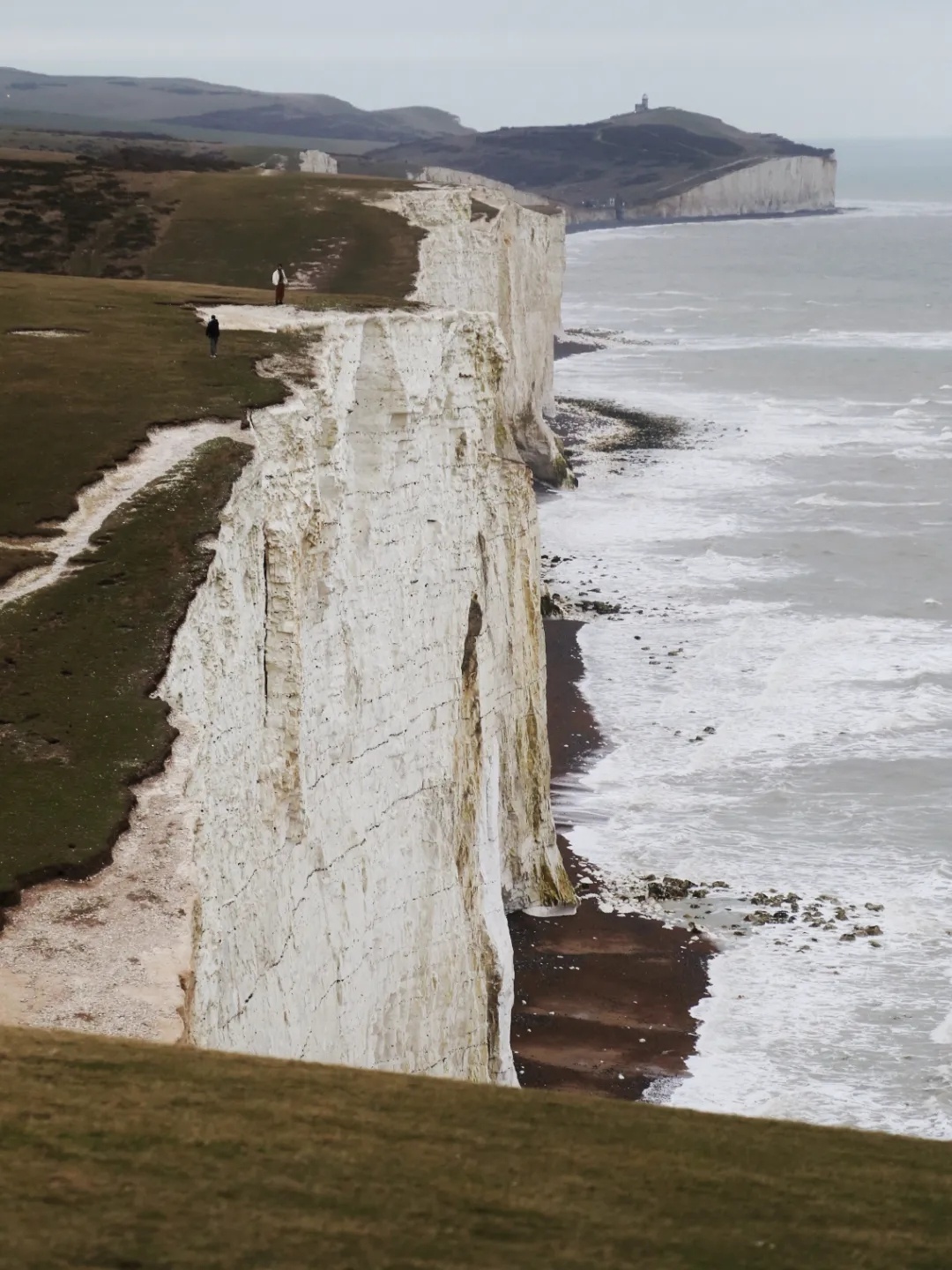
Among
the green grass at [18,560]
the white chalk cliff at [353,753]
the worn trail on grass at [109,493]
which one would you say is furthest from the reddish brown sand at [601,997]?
the green grass at [18,560]

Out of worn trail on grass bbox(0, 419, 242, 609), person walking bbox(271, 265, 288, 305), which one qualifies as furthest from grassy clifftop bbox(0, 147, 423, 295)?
worn trail on grass bbox(0, 419, 242, 609)

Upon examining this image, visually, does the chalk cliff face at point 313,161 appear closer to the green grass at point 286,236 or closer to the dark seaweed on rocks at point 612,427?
the dark seaweed on rocks at point 612,427

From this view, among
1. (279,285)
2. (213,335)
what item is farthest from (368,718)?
(279,285)

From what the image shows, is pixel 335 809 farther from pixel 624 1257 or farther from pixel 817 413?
pixel 817 413

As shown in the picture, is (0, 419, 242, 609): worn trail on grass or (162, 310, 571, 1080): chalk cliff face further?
(0, 419, 242, 609): worn trail on grass

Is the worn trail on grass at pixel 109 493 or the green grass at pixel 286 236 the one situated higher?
the green grass at pixel 286 236

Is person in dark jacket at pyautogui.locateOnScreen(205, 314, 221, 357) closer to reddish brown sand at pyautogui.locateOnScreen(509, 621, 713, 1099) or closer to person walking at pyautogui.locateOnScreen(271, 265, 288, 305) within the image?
person walking at pyautogui.locateOnScreen(271, 265, 288, 305)

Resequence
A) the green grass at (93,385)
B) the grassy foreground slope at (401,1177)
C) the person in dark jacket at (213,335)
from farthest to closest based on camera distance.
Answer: the person in dark jacket at (213,335) < the green grass at (93,385) < the grassy foreground slope at (401,1177)
